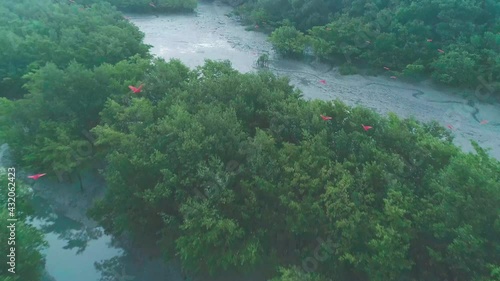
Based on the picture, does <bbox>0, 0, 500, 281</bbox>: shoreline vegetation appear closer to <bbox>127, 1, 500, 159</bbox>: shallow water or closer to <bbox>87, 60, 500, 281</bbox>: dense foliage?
<bbox>87, 60, 500, 281</bbox>: dense foliage

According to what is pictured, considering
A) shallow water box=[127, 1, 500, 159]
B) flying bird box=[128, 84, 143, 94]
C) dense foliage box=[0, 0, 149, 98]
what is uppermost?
flying bird box=[128, 84, 143, 94]

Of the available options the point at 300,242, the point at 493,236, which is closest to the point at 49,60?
the point at 300,242

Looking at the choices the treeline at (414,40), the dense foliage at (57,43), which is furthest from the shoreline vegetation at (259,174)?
the treeline at (414,40)

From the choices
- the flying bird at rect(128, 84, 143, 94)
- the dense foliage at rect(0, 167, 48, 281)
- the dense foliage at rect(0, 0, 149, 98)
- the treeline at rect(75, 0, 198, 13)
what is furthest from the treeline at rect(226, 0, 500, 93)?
the dense foliage at rect(0, 167, 48, 281)

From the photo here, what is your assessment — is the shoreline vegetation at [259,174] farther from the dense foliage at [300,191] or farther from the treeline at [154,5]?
the treeline at [154,5]

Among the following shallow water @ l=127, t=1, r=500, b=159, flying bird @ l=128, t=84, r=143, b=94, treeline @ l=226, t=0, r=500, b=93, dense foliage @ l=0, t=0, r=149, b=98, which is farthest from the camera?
treeline @ l=226, t=0, r=500, b=93

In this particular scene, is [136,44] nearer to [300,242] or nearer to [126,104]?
[126,104]

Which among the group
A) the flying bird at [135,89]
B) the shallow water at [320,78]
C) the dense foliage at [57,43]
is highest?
the flying bird at [135,89]

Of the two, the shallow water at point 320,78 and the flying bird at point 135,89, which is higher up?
the flying bird at point 135,89
